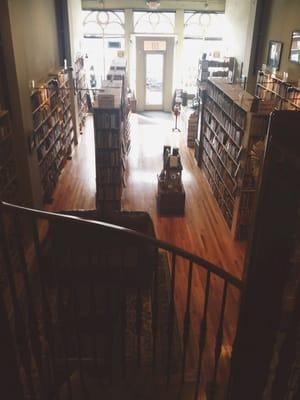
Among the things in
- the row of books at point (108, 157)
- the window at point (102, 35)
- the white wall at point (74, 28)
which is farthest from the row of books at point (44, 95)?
the window at point (102, 35)

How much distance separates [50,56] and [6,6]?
3520 millimetres

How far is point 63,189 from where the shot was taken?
26.1 feet

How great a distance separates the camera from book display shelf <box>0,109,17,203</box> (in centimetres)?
520

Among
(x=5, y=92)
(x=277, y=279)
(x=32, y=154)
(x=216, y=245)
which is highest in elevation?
(x=5, y=92)

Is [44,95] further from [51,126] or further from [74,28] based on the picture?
[74,28]

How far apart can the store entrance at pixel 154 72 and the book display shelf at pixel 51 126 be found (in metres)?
4.98

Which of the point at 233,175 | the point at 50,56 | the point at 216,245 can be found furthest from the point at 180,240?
the point at 50,56

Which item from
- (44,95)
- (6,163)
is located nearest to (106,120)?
(44,95)

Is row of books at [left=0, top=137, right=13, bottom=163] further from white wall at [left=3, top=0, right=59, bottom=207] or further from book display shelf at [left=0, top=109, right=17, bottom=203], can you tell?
white wall at [left=3, top=0, right=59, bottom=207]

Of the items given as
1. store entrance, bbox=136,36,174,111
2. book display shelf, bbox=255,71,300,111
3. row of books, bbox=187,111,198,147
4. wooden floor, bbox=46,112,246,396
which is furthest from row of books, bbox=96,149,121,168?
store entrance, bbox=136,36,174,111

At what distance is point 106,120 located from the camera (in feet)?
20.9

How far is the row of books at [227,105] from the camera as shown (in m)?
6.02

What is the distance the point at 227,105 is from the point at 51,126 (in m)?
3.56

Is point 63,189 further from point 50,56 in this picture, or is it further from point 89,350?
point 89,350
